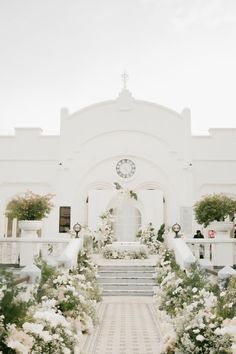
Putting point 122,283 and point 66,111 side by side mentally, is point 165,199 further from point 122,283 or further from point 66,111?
point 122,283

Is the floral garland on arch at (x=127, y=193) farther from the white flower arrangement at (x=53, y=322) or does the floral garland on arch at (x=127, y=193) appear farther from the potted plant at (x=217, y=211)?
the white flower arrangement at (x=53, y=322)

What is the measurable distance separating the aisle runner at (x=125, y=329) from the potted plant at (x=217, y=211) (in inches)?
133

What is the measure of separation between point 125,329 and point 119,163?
47.8ft

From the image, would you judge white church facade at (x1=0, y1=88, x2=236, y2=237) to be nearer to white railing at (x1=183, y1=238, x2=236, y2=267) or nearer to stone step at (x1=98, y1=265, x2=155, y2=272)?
stone step at (x1=98, y1=265, x2=155, y2=272)

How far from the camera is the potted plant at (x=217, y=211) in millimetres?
13898

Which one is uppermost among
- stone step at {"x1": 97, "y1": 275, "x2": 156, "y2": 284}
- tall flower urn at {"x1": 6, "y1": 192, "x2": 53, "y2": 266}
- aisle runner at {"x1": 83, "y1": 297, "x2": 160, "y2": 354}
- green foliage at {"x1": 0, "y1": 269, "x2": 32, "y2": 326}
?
tall flower urn at {"x1": 6, "y1": 192, "x2": 53, "y2": 266}

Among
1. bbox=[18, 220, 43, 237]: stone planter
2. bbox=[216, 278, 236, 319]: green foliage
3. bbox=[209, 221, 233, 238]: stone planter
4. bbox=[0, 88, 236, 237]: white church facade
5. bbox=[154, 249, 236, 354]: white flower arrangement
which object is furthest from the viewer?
bbox=[0, 88, 236, 237]: white church facade

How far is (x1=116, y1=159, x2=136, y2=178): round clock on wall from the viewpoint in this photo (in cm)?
2278

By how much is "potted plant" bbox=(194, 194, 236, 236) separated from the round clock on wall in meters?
8.79

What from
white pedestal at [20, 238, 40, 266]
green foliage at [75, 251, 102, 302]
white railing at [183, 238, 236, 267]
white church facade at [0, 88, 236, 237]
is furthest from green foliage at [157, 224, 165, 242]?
white pedestal at [20, 238, 40, 266]

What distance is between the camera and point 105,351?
7.16 metres

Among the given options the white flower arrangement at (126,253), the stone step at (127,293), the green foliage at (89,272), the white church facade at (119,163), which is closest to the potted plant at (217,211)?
the stone step at (127,293)

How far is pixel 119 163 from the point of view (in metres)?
22.9

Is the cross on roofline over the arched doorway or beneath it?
over
